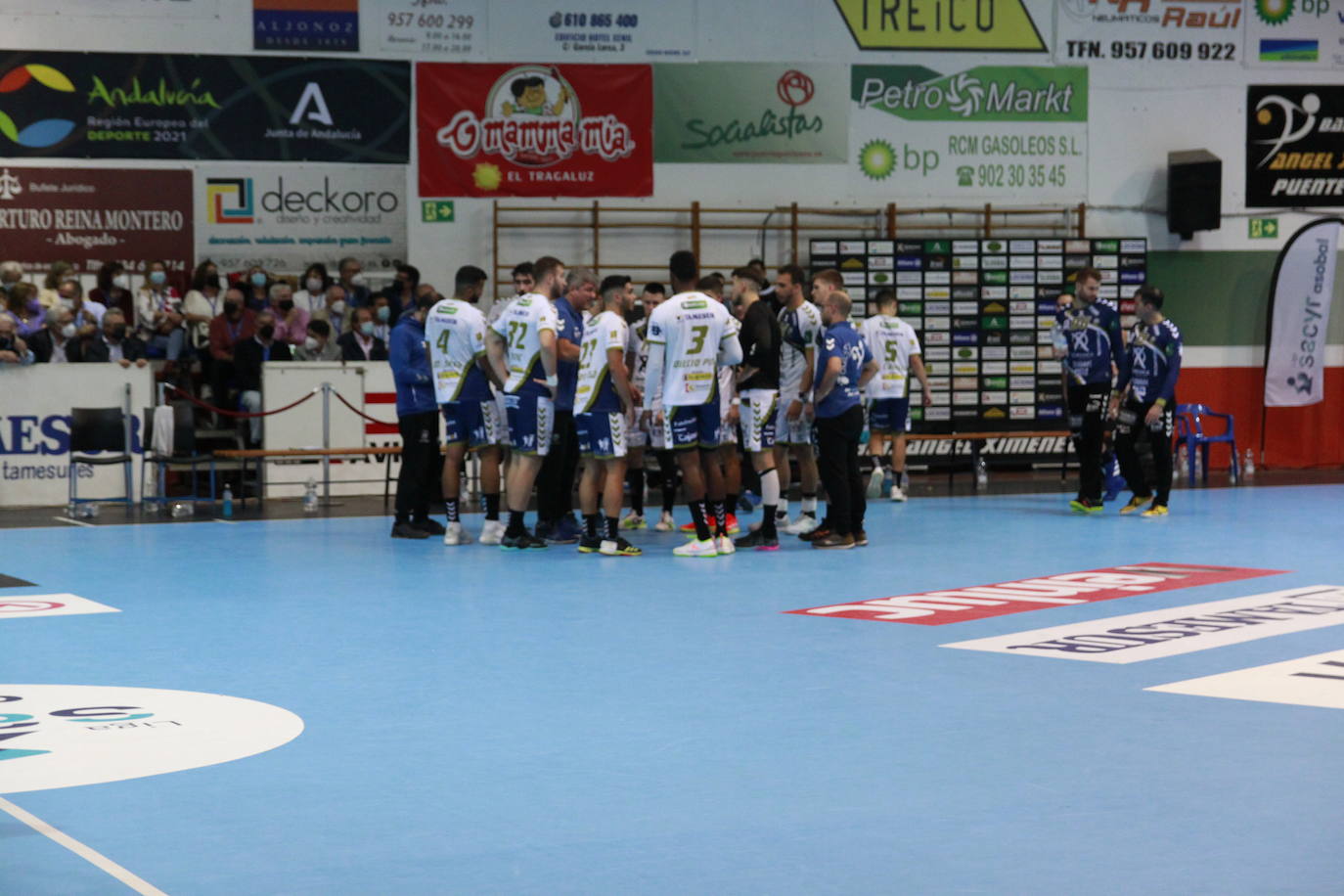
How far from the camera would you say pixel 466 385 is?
11469mm

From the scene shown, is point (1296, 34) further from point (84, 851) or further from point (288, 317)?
point (84, 851)

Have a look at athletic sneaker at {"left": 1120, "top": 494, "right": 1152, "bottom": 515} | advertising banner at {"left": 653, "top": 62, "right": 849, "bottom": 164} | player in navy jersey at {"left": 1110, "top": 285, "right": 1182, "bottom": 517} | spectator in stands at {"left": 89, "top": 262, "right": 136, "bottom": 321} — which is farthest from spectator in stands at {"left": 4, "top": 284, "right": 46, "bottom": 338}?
athletic sneaker at {"left": 1120, "top": 494, "right": 1152, "bottom": 515}

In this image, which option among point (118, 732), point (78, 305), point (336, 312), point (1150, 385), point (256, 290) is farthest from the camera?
point (336, 312)

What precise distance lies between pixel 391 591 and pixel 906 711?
4162 mm

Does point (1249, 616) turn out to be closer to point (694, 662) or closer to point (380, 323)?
point (694, 662)

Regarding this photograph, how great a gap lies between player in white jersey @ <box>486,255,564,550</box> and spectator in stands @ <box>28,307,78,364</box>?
244 inches

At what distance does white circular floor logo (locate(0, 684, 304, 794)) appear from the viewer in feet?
16.4

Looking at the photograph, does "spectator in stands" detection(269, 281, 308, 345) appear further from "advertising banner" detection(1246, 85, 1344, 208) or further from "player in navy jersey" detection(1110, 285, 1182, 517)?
"advertising banner" detection(1246, 85, 1344, 208)

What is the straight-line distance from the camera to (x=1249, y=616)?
8086mm

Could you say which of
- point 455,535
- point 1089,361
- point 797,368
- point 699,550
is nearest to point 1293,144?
point 1089,361

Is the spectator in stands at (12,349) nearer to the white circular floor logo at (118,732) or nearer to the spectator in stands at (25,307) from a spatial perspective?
the spectator in stands at (25,307)

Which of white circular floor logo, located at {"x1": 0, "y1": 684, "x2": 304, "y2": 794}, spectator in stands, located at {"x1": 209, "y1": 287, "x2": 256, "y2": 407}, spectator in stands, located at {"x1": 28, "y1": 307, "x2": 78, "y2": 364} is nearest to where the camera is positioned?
white circular floor logo, located at {"x1": 0, "y1": 684, "x2": 304, "y2": 794}

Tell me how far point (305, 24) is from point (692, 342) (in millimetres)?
9516

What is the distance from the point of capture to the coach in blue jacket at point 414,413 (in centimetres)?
1194
